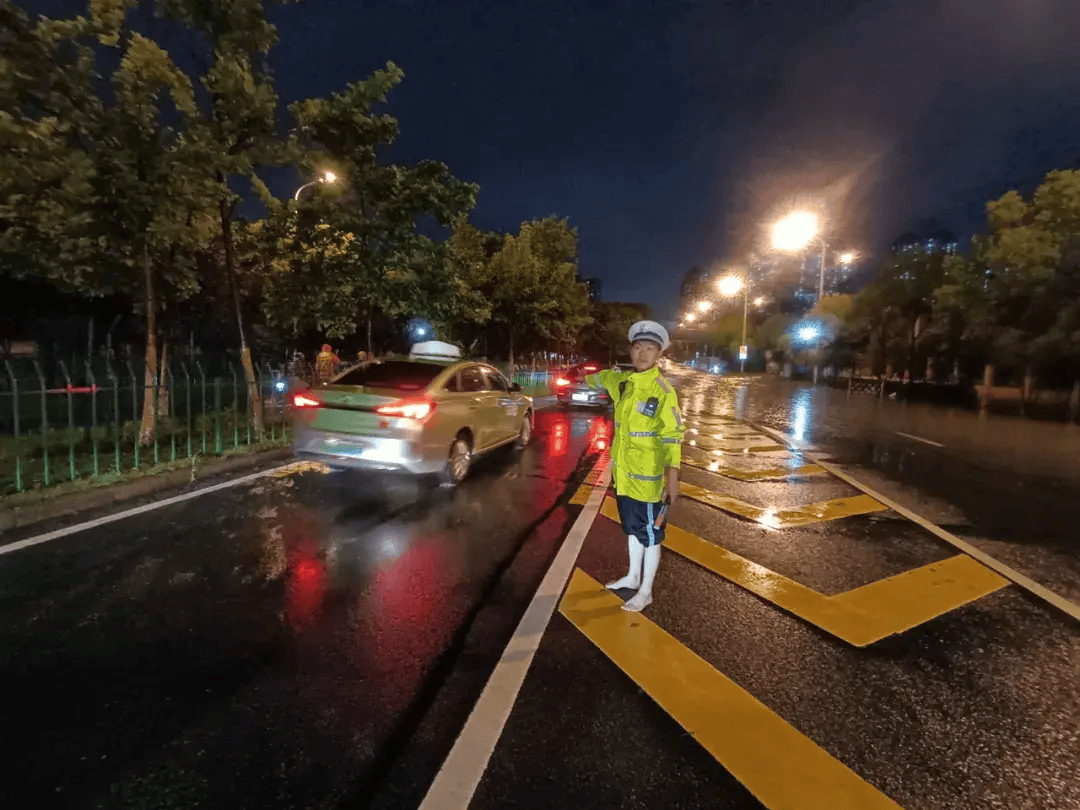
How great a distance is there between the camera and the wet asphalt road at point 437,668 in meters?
2.60

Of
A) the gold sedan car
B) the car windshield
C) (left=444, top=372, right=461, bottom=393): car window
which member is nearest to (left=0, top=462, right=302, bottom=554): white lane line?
the gold sedan car

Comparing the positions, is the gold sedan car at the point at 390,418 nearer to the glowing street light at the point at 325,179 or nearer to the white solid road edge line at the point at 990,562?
the glowing street light at the point at 325,179

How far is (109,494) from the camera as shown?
684 cm

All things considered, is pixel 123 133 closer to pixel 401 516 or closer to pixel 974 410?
pixel 401 516

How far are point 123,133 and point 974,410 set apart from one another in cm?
2822

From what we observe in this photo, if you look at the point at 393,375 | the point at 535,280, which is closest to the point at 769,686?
the point at 393,375

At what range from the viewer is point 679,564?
5.29 metres

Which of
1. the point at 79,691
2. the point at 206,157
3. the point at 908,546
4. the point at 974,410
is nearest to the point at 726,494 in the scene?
the point at 908,546

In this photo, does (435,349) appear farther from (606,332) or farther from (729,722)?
(606,332)

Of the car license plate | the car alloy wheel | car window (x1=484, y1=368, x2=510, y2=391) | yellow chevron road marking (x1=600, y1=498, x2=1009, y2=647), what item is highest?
car window (x1=484, y1=368, x2=510, y2=391)

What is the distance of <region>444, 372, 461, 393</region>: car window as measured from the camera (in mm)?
7993

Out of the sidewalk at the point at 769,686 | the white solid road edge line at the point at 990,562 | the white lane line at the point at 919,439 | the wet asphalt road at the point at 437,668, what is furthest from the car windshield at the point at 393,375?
the white lane line at the point at 919,439

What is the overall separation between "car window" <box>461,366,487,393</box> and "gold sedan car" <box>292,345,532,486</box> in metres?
0.08

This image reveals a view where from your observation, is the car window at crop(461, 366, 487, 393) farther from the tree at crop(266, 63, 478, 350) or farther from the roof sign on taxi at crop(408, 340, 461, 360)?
the roof sign on taxi at crop(408, 340, 461, 360)
